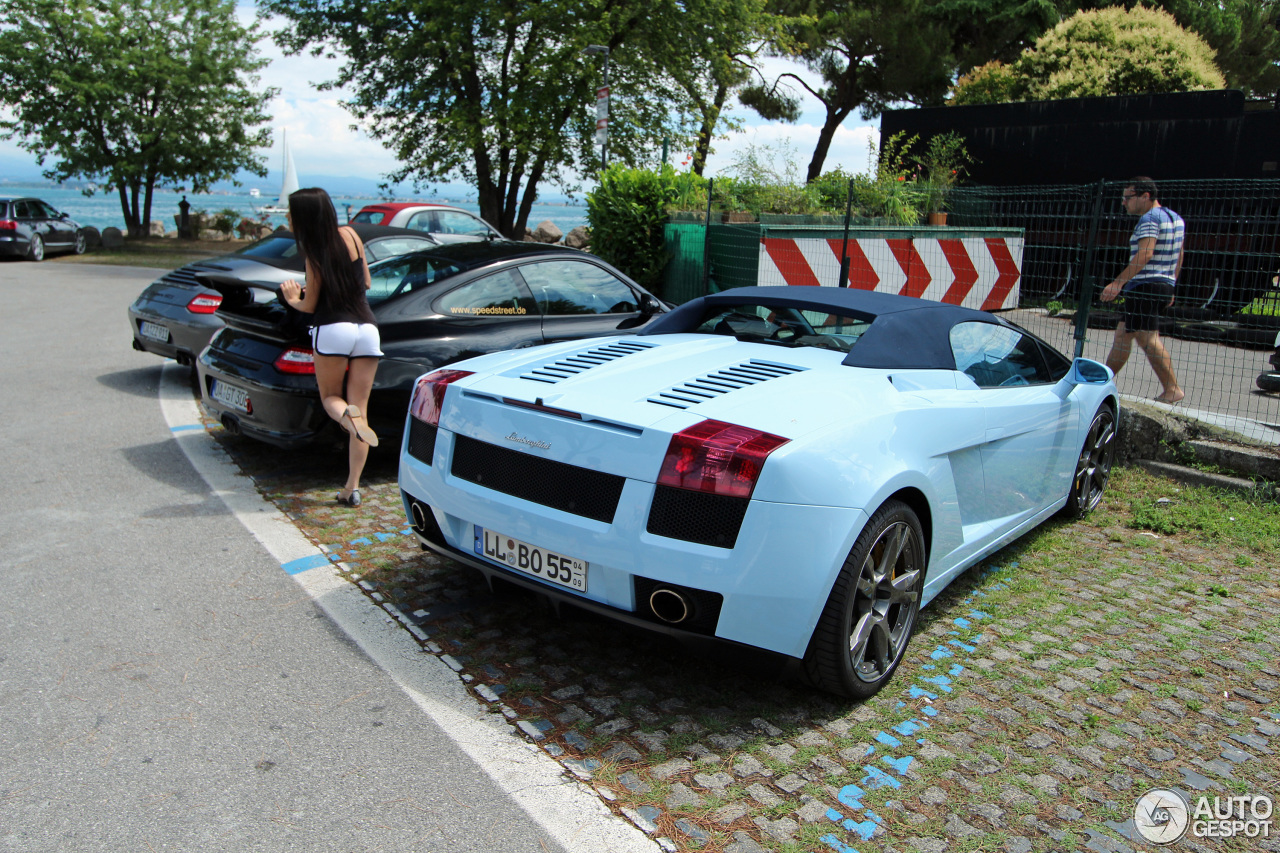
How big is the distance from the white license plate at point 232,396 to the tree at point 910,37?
81.5ft

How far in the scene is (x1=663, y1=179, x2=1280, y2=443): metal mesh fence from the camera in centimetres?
784

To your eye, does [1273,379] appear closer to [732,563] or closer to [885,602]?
[885,602]

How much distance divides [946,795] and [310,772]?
191cm

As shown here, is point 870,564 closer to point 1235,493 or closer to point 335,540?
point 335,540

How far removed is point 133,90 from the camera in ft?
89.5

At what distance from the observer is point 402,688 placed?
332 cm

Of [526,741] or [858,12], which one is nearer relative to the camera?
[526,741]

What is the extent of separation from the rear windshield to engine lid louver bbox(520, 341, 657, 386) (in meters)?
0.53

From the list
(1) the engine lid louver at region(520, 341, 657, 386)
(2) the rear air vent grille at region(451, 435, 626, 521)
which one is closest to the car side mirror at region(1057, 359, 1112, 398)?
(1) the engine lid louver at region(520, 341, 657, 386)

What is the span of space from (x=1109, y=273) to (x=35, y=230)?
2435 centimetres

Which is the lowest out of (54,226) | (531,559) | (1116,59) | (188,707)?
(188,707)

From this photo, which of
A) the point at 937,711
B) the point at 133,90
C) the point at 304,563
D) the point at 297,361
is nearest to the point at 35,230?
the point at 133,90

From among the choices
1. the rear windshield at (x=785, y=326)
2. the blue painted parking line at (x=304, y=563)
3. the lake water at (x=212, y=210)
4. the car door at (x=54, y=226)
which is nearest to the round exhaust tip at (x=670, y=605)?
the rear windshield at (x=785, y=326)

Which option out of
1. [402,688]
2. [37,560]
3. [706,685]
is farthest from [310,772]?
[37,560]
